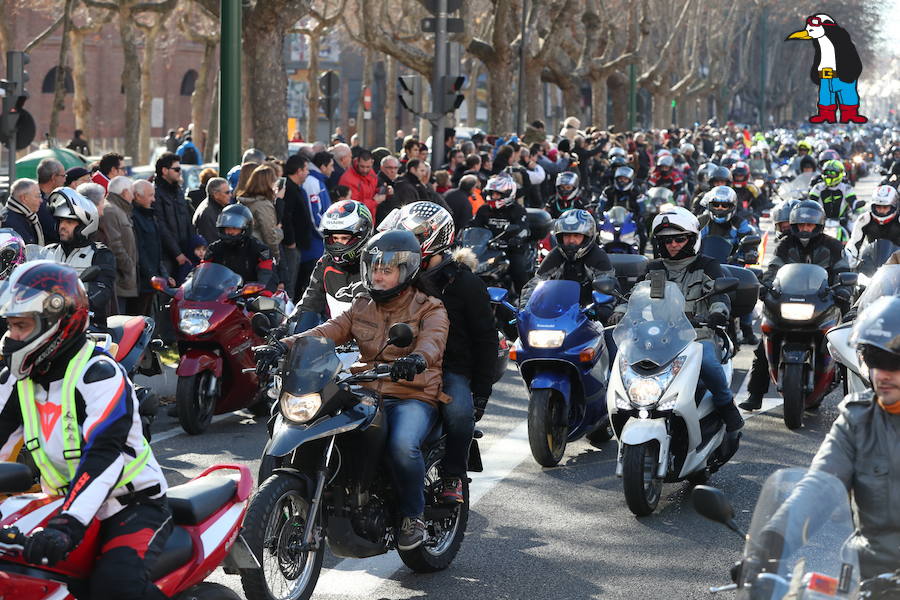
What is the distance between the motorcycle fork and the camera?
5988mm

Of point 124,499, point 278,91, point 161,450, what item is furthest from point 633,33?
point 124,499

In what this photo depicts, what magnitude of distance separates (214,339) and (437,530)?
3.94 metres

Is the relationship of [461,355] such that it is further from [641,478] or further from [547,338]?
[547,338]

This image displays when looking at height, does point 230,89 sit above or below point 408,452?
above

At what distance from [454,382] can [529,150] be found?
58.5 ft

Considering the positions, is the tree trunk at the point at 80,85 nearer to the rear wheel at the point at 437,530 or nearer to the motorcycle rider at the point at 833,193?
the motorcycle rider at the point at 833,193

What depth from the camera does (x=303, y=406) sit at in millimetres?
5922

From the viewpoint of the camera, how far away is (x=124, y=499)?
4656 mm

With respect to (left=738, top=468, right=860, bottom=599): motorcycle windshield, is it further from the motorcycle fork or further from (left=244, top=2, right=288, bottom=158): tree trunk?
(left=244, top=2, right=288, bottom=158): tree trunk

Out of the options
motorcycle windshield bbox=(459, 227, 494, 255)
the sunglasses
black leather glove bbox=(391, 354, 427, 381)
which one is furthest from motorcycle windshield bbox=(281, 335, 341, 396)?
motorcycle windshield bbox=(459, 227, 494, 255)

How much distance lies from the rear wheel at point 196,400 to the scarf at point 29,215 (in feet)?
6.22

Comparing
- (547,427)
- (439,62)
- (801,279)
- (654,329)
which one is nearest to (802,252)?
(801,279)

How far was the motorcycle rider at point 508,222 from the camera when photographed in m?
15.7

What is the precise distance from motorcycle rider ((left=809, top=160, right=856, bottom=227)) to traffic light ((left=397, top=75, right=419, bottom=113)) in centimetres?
513
